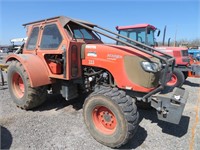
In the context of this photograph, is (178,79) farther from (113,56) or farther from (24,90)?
(24,90)

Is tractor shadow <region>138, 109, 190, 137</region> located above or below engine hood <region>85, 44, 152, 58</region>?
below

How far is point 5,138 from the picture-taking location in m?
3.40

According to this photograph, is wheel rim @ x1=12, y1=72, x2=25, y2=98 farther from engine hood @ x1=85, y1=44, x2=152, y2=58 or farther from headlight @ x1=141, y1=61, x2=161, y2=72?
headlight @ x1=141, y1=61, x2=161, y2=72

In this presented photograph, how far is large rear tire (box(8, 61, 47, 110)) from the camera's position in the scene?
14.2ft

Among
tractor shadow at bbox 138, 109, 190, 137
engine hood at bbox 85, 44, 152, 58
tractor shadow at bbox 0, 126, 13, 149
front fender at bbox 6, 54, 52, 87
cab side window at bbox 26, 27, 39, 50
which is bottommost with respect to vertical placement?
tractor shadow at bbox 138, 109, 190, 137

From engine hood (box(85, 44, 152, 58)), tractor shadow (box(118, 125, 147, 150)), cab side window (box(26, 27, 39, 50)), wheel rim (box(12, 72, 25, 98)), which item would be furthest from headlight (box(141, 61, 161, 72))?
wheel rim (box(12, 72, 25, 98))

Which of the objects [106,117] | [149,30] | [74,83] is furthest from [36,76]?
[149,30]

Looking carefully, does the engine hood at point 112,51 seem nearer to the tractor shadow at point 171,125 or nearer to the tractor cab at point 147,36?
the tractor shadow at point 171,125

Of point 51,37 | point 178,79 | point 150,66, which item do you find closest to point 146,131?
point 150,66

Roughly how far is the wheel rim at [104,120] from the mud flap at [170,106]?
0.80 metres

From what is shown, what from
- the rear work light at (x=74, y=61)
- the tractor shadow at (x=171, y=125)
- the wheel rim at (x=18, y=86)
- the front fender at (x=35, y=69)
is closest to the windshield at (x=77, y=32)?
the rear work light at (x=74, y=61)

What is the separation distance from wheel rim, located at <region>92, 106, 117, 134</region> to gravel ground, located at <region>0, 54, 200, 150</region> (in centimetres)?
28

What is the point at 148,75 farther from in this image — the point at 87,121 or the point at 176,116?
the point at 87,121

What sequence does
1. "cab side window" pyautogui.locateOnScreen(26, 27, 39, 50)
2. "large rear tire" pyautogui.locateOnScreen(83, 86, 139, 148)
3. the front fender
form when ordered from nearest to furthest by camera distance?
"large rear tire" pyautogui.locateOnScreen(83, 86, 139, 148) < the front fender < "cab side window" pyautogui.locateOnScreen(26, 27, 39, 50)
